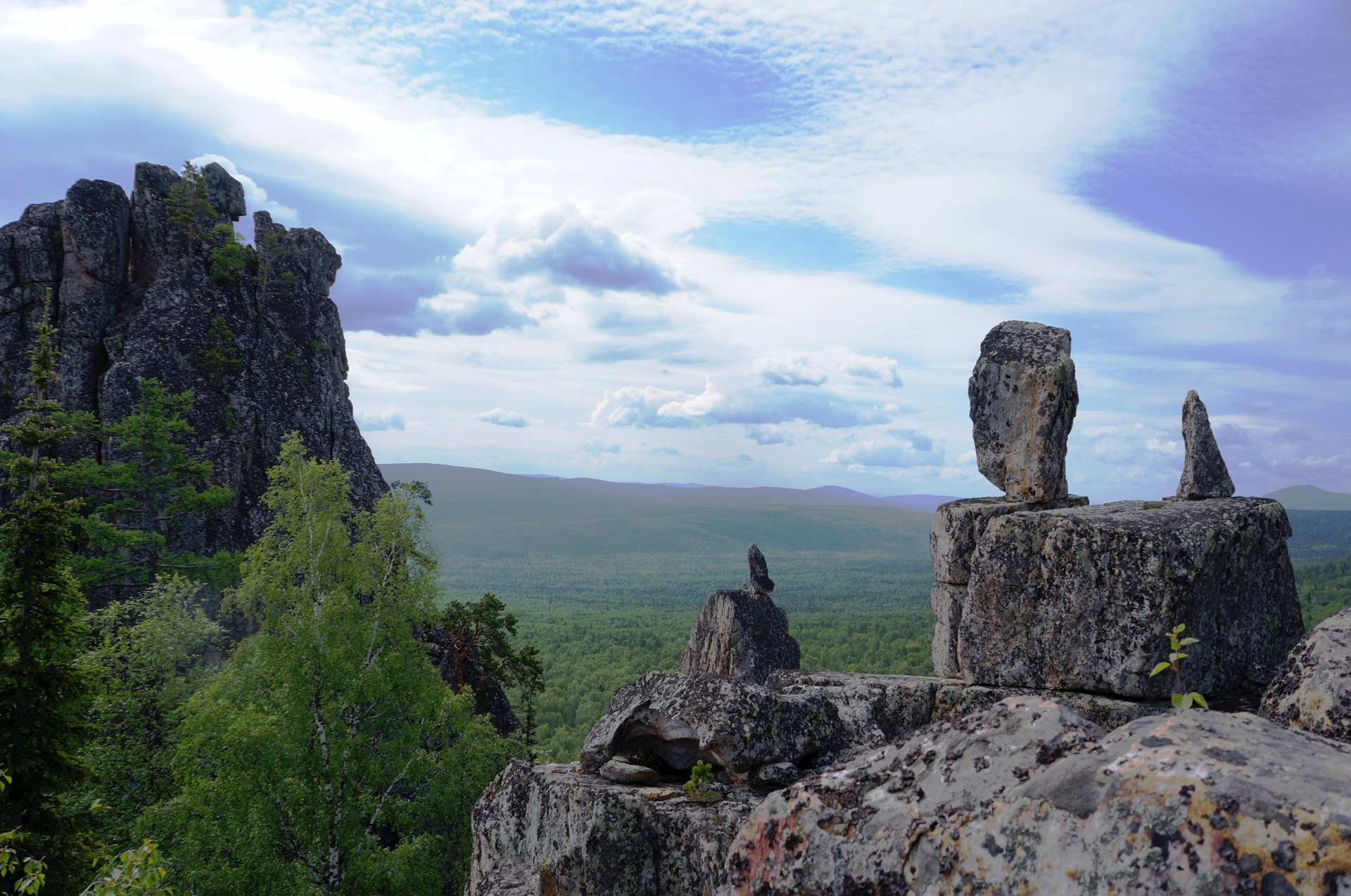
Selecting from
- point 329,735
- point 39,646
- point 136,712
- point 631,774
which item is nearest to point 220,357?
point 136,712

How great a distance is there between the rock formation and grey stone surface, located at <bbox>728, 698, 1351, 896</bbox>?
2114 centimetres

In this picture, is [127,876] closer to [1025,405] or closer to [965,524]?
[965,524]

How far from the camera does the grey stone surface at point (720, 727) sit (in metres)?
9.46

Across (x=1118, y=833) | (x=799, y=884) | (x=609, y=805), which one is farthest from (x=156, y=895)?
(x=1118, y=833)

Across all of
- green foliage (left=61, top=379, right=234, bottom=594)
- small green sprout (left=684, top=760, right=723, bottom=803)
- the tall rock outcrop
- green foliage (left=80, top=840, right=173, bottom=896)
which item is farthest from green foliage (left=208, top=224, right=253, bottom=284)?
small green sprout (left=684, top=760, right=723, bottom=803)

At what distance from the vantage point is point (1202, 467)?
11.3 meters

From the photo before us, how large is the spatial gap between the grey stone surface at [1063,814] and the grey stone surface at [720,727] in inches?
192

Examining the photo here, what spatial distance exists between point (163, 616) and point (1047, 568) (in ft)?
100.0

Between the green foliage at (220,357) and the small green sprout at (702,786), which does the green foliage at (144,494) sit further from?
the small green sprout at (702,786)

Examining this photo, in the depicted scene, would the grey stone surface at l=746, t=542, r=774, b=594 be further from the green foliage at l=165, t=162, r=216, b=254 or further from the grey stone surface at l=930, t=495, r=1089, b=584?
the green foliage at l=165, t=162, r=216, b=254

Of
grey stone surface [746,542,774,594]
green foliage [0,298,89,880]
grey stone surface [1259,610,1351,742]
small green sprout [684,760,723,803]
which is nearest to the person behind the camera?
grey stone surface [1259,610,1351,742]

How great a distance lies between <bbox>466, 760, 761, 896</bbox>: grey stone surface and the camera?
8781 millimetres

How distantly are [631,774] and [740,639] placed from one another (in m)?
16.3

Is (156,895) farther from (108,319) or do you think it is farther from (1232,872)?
(108,319)
